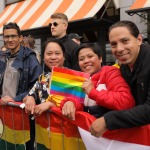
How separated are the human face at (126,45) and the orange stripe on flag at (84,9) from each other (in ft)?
18.1

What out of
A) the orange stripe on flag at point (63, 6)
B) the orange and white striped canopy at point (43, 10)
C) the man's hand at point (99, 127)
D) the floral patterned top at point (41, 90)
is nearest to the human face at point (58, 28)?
the floral patterned top at point (41, 90)

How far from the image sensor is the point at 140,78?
188 centimetres

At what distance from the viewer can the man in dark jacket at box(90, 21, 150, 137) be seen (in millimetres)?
1800

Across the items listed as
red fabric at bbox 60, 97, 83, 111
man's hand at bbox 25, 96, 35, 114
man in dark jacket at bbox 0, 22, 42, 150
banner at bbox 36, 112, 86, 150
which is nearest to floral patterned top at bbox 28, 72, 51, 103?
man's hand at bbox 25, 96, 35, 114

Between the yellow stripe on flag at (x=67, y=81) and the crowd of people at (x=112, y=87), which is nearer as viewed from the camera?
the crowd of people at (x=112, y=87)

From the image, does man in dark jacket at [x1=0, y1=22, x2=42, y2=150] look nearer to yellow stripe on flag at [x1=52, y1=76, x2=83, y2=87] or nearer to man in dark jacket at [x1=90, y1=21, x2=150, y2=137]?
yellow stripe on flag at [x1=52, y1=76, x2=83, y2=87]

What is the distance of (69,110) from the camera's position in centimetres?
216

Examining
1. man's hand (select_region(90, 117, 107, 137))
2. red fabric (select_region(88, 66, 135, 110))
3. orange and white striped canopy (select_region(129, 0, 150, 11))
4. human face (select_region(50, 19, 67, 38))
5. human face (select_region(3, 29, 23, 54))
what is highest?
orange and white striped canopy (select_region(129, 0, 150, 11))

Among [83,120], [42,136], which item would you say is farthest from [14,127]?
[83,120]

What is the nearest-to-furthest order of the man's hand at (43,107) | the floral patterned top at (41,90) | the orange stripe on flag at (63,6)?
1. the man's hand at (43,107)
2. the floral patterned top at (41,90)
3. the orange stripe on flag at (63,6)

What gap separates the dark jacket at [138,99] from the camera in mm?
1785

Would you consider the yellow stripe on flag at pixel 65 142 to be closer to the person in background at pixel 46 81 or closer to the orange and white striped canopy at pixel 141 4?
the person in background at pixel 46 81

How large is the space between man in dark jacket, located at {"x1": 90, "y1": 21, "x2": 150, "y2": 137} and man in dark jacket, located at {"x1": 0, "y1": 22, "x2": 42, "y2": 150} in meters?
1.52

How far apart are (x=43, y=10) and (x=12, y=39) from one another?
5.88 meters
